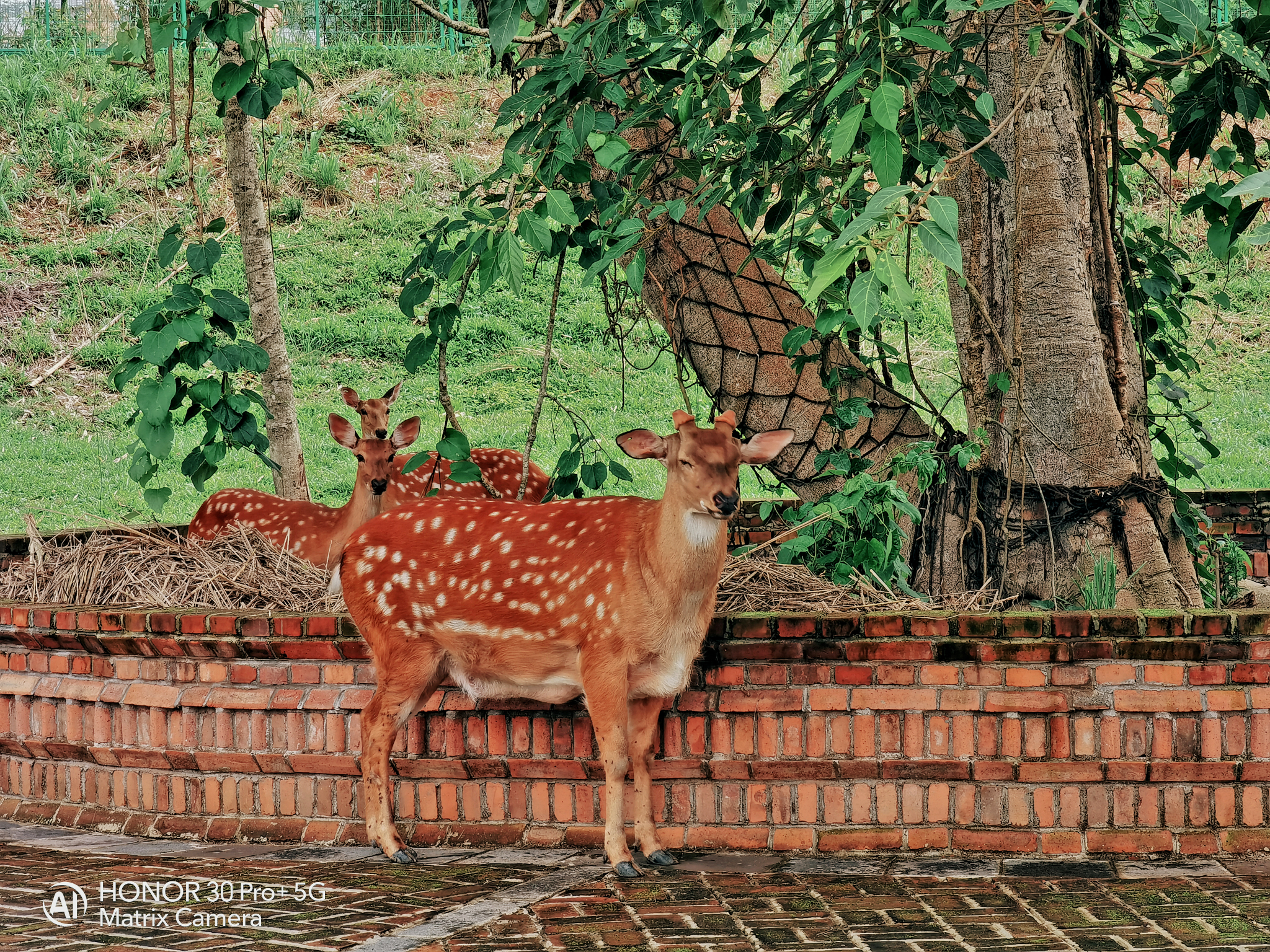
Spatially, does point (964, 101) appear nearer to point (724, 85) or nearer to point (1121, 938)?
point (724, 85)

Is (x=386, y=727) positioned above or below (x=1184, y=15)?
below

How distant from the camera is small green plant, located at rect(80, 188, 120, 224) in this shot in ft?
74.8

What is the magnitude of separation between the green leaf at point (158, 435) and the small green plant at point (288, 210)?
16.3 m

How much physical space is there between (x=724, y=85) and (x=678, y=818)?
326 cm

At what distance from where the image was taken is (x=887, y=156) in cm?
438

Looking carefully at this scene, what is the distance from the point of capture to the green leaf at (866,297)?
4016 millimetres

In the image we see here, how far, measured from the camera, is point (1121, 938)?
15.1ft

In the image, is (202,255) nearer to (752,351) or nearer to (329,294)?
(752,351)

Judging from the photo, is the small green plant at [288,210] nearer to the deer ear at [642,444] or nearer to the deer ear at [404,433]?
the deer ear at [404,433]

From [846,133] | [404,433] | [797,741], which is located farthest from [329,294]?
[846,133]

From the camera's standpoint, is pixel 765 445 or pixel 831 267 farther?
pixel 765 445

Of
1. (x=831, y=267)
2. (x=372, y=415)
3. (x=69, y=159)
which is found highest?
(x=69, y=159)

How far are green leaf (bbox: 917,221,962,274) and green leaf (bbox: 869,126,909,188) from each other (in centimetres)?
32

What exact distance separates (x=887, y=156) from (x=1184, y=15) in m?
1.42
